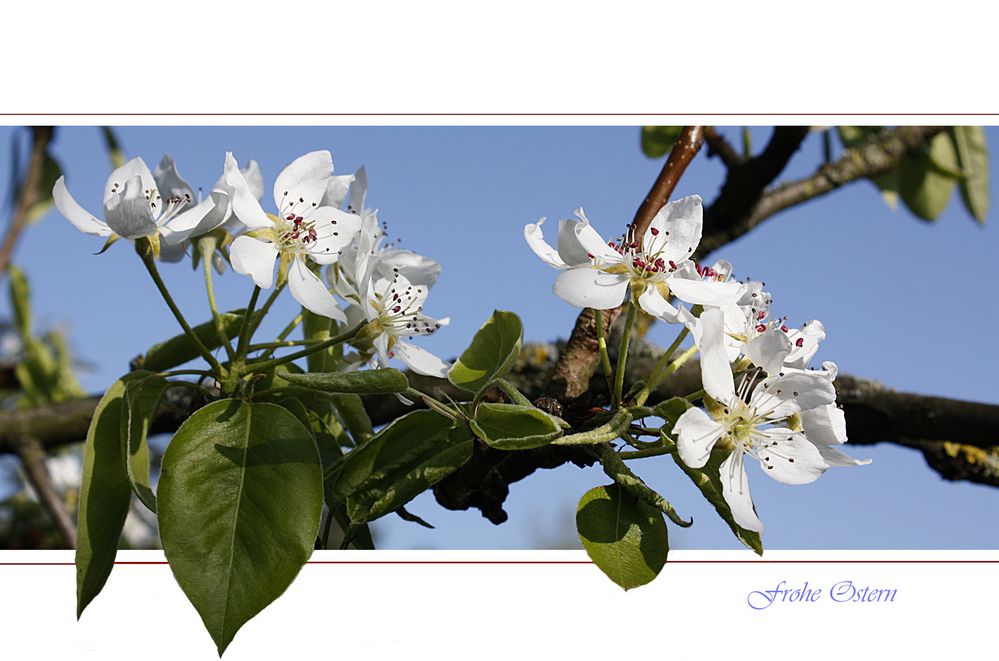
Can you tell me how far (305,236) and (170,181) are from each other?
234 millimetres

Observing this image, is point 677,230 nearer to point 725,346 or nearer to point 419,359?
point 725,346

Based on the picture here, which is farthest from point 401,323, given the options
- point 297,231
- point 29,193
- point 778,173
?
point 29,193

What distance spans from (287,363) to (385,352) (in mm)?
105

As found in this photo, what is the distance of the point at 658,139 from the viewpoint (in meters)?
2.06

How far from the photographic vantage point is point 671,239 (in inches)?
37.8

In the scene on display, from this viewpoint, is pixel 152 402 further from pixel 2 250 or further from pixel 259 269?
pixel 2 250

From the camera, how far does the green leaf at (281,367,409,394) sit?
801 mm

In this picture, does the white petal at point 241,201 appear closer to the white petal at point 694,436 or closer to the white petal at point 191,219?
the white petal at point 191,219

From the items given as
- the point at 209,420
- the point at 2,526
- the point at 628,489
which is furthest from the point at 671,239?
the point at 2,526

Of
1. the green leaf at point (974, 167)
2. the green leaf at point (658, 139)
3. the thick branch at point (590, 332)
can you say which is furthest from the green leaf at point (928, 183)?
the thick branch at point (590, 332)

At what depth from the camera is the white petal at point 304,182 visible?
3.33 feet

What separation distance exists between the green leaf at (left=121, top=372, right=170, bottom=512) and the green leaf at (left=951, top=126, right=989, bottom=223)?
2239mm

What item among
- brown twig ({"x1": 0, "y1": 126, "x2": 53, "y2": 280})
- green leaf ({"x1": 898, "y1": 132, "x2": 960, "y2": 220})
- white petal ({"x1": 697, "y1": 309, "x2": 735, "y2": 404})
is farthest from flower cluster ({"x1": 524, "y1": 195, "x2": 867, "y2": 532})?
green leaf ({"x1": 898, "y1": 132, "x2": 960, "y2": 220})

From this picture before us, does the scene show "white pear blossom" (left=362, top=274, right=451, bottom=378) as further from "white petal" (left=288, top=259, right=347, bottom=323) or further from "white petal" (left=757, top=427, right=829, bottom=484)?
"white petal" (left=757, top=427, right=829, bottom=484)
